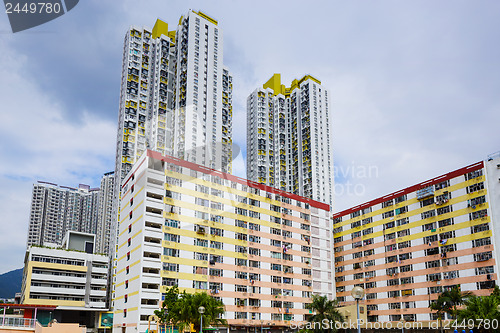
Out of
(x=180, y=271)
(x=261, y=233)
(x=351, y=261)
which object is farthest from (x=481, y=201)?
(x=180, y=271)

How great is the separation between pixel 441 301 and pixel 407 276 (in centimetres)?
1322

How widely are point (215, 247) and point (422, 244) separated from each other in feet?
110

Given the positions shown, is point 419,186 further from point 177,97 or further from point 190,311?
point 177,97

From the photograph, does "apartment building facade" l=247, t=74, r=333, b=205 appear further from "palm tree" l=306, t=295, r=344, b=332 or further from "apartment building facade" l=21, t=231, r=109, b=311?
"apartment building facade" l=21, t=231, r=109, b=311

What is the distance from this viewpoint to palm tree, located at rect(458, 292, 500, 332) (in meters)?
50.2

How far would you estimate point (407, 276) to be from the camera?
7419 cm

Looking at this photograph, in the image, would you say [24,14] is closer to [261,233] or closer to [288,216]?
[261,233]

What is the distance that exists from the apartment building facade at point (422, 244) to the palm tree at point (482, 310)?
35.4 ft

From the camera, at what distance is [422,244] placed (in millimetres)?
72688

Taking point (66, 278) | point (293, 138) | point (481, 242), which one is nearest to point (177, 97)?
point (293, 138)

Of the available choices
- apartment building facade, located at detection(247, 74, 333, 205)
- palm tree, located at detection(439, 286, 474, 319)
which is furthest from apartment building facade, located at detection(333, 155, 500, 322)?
apartment building facade, located at detection(247, 74, 333, 205)

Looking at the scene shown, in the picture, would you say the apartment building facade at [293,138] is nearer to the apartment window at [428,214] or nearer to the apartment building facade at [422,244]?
the apartment building facade at [422,244]

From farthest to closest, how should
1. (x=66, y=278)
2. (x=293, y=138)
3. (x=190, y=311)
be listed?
1. (x=293, y=138)
2. (x=66, y=278)
3. (x=190, y=311)

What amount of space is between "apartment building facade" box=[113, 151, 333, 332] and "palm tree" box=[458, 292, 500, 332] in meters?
33.1
